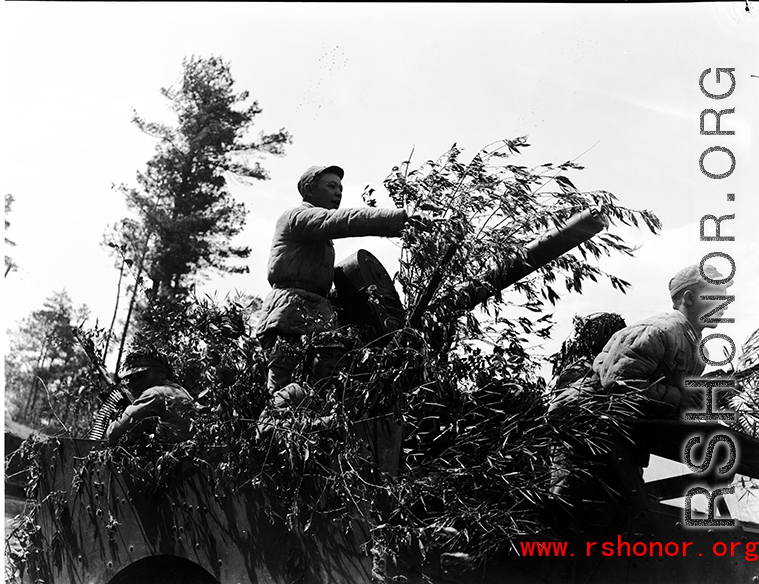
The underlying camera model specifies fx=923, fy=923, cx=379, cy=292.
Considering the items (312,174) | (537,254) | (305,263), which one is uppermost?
(312,174)

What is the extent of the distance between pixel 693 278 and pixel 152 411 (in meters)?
3.34

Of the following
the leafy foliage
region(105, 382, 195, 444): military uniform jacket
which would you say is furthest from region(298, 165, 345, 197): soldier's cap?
the leafy foliage

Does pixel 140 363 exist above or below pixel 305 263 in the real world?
below

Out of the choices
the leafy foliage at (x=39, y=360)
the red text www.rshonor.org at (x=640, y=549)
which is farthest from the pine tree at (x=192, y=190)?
the red text www.rshonor.org at (x=640, y=549)

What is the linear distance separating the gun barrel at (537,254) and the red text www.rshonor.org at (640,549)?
137 cm

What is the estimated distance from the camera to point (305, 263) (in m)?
5.78

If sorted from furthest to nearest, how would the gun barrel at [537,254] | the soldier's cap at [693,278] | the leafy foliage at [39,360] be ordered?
the leafy foliage at [39,360] → the gun barrel at [537,254] → the soldier's cap at [693,278]

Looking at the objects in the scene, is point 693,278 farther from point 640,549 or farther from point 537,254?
point 640,549

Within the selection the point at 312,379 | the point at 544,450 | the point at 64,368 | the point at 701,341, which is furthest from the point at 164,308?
the point at 64,368

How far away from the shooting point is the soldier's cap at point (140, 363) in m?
6.11

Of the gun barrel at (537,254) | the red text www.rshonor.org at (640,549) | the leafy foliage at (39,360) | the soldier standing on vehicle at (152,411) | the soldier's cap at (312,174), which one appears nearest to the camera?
the red text www.rshonor.org at (640,549)

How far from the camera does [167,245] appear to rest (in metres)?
14.0

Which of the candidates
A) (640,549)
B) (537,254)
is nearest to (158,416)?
(537,254)

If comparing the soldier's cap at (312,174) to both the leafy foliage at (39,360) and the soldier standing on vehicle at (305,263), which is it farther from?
the leafy foliage at (39,360)
